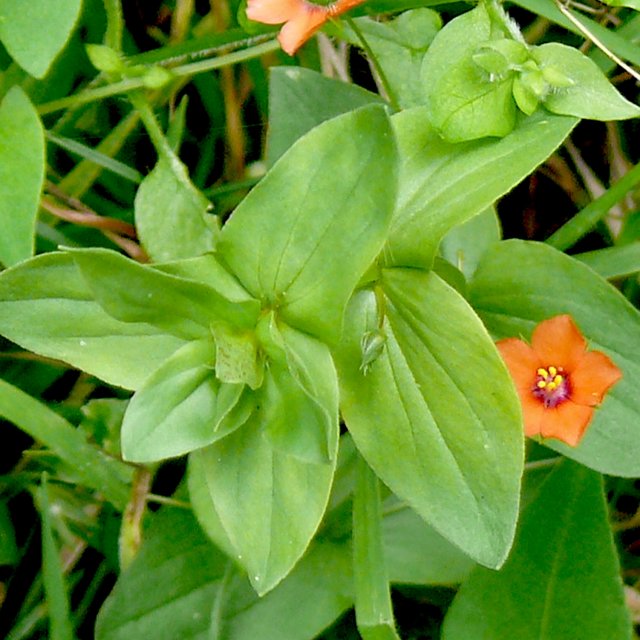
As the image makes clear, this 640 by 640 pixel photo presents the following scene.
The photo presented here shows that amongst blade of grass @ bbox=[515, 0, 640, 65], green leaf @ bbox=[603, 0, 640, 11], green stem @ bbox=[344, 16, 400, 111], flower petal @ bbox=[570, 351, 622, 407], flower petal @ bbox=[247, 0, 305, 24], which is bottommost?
flower petal @ bbox=[570, 351, 622, 407]

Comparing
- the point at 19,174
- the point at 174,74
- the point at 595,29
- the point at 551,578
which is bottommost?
the point at 551,578

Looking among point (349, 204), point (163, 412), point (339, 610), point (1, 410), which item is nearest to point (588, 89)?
point (349, 204)

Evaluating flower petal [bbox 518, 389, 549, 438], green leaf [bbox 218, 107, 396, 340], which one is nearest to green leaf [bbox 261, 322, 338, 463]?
green leaf [bbox 218, 107, 396, 340]

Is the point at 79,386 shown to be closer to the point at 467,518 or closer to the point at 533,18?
the point at 467,518

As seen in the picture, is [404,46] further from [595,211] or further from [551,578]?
[551,578]

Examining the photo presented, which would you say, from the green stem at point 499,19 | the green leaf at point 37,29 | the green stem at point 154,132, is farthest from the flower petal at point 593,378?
the green leaf at point 37,29

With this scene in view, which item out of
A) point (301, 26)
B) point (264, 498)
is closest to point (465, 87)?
point (301, 26)

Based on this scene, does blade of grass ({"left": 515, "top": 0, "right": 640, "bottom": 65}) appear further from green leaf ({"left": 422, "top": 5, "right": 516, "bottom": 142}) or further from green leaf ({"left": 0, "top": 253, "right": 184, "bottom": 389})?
green leaf ({"left": 0, "top": 253, "right": 184, "bottom": 389})
